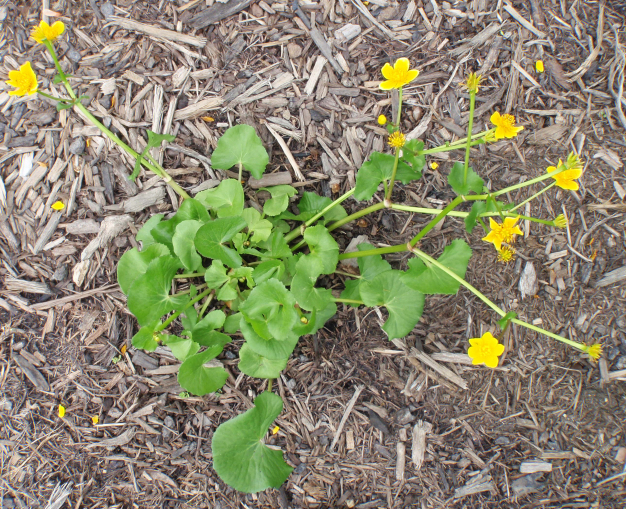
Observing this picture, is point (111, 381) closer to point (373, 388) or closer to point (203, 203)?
point (203, 203)

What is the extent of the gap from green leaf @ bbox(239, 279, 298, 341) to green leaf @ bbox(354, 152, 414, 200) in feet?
1.92

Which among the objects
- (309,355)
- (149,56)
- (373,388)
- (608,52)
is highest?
(149,56)

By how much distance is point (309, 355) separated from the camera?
7.92ft

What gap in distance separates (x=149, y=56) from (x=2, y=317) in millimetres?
1673

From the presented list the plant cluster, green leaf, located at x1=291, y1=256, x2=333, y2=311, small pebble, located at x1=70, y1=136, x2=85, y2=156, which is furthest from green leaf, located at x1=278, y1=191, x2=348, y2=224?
small pebble, located at x1=70, y1=136, x2=85, y2=156

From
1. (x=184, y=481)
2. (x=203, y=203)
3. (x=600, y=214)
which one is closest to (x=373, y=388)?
(x=184, y=481)

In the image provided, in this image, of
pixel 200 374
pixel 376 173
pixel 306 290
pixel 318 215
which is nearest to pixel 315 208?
pixel 318 215

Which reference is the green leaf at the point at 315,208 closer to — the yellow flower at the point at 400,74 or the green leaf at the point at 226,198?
the green leaf at the point at 226,198

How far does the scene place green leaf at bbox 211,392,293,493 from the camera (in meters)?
2.01

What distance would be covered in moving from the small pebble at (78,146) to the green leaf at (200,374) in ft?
4.45

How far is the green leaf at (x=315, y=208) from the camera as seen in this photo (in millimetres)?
2260

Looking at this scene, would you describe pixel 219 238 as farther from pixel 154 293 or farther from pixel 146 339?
pixel 146 339

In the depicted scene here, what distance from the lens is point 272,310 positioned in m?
1.94

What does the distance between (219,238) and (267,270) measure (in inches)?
10.4
